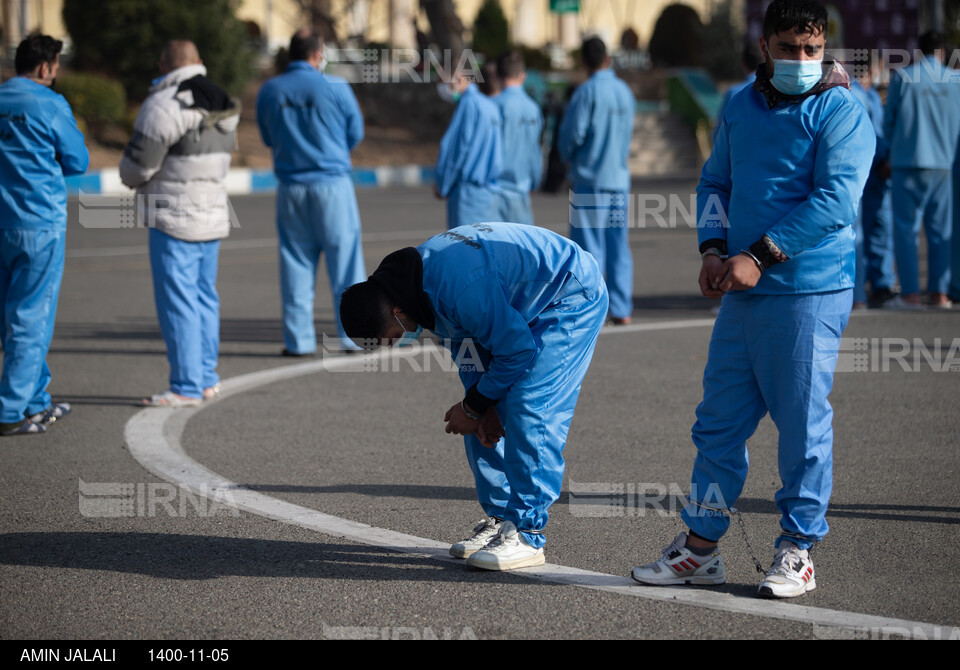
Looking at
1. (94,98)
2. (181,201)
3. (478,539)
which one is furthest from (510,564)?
(94,98)

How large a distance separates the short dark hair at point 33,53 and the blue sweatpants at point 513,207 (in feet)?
14.3

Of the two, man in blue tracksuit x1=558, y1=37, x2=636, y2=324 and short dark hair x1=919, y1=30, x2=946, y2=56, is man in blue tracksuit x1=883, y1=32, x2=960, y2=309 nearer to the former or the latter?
short dark hair x1=919, y1=30, x2=946, y2=56

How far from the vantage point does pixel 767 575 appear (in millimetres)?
4035

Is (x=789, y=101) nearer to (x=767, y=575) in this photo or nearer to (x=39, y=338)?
(x=767, y=575)

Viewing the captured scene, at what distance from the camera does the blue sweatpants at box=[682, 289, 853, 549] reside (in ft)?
13.1

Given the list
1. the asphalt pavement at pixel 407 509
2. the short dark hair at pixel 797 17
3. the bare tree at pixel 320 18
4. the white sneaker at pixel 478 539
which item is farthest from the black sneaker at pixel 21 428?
the bare tree at pixel 320 18

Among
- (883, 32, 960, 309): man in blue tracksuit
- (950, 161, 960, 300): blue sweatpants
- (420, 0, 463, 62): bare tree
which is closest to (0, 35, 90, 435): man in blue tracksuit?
(883, 32, 960, 309): man in blue tracksuit

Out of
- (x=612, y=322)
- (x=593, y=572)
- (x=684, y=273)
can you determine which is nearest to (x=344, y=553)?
(x=593, y=572)

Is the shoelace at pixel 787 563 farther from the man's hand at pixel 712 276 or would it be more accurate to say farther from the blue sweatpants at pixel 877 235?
the blue sweatpants at pixel 877 235

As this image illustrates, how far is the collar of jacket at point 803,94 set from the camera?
399 centimetres

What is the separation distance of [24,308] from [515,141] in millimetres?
4937

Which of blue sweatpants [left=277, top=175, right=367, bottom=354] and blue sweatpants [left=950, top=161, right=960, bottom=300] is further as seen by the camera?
blue sweatpants [left=950, top=161, right=960, bottom=300]

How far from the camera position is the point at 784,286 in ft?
13.1

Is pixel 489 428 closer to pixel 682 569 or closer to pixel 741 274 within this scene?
pixel 682 569
